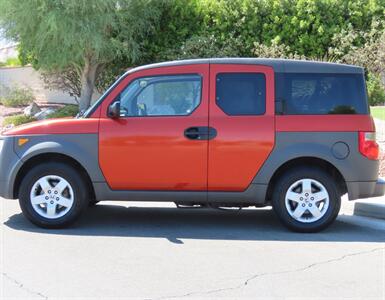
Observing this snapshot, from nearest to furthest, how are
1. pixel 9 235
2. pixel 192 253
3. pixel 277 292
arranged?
pixel 277 292 < pixel 192 253 < pixel 9 235

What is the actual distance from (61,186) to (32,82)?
20262 mm

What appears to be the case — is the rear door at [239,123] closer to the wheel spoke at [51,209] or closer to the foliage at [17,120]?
the wheel spoke at [51,209]

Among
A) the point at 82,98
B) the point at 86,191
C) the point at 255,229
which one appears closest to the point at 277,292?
the point at 255,229

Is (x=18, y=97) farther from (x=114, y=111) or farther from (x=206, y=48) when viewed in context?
(x=114, y=111)

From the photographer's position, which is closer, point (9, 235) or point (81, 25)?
point (9, 235)

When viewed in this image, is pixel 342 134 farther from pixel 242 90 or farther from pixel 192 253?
pixel 192 253

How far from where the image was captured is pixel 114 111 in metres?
6.78

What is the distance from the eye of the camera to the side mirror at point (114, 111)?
678cm

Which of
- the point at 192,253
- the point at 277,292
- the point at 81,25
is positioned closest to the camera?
the point at 277,292

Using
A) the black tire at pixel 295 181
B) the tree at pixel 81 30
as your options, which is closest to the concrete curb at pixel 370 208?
the black tire at pixel 295 181

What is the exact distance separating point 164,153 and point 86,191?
103 centimetres

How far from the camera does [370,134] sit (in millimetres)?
6762

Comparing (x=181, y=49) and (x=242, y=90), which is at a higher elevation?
(x=181, y=49)

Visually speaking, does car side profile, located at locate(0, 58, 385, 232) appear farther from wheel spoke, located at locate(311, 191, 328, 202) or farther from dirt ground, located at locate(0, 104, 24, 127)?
dirt ground, located at locate(0, 104, 24, 127)
